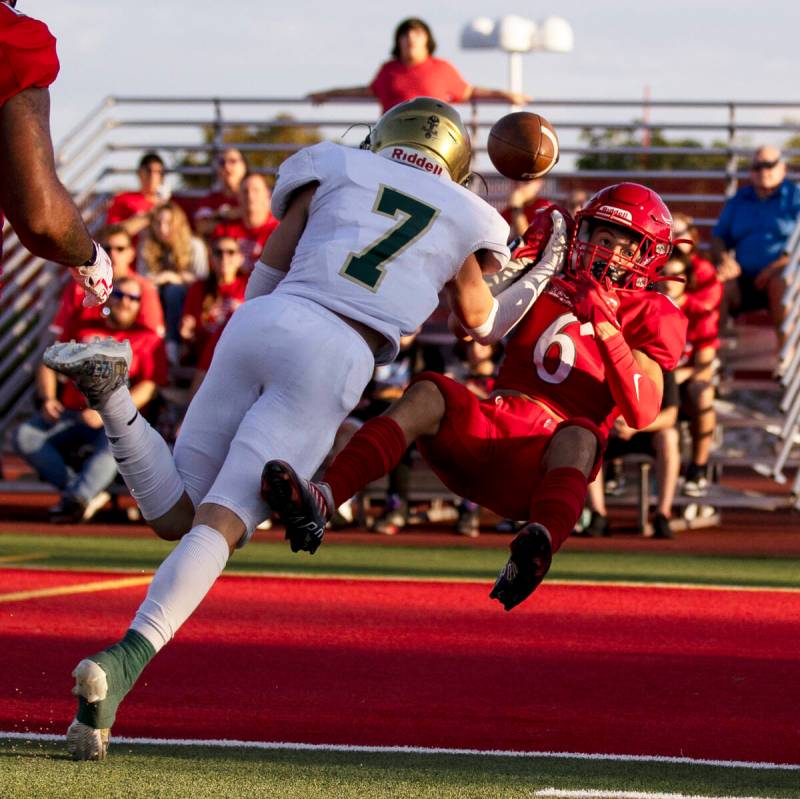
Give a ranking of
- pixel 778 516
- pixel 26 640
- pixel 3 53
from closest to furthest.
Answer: pixel 3 53
pixel 26 640
pixel 778 516

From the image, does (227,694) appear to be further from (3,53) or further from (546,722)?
(3,53)

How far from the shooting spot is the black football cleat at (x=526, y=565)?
182 inches

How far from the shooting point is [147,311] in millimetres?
10852

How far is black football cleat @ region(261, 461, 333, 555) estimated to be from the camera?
14.1 feet

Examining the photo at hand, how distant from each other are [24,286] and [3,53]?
1098cm

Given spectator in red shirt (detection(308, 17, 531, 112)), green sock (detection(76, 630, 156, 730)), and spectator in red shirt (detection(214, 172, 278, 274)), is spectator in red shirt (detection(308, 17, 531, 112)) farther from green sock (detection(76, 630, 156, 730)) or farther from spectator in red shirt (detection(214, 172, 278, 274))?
green sock (detection(76, 630, 156, 730))

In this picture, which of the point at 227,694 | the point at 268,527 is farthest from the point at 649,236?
the point at 268,527

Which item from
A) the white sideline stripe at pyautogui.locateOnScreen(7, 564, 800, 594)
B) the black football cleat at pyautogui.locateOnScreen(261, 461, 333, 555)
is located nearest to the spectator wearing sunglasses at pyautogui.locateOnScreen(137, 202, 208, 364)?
the white sideline stripe at pyautogui.locateOnScreen(7, 564, 800, 594)

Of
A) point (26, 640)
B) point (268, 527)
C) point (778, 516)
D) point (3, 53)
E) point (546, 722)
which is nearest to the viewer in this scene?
point (3, 53)

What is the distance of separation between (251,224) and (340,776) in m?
7.56

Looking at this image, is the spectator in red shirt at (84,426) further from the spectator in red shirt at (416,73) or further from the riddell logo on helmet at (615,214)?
the riddell logo on helmet at (615,214)

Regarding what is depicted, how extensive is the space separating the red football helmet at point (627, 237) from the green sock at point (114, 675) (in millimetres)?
2211

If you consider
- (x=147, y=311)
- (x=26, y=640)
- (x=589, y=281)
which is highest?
(x=589, y=281)

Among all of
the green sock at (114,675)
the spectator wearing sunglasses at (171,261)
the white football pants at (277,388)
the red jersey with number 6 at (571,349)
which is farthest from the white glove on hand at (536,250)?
the spectator wearing sunglasses at (171,261)
